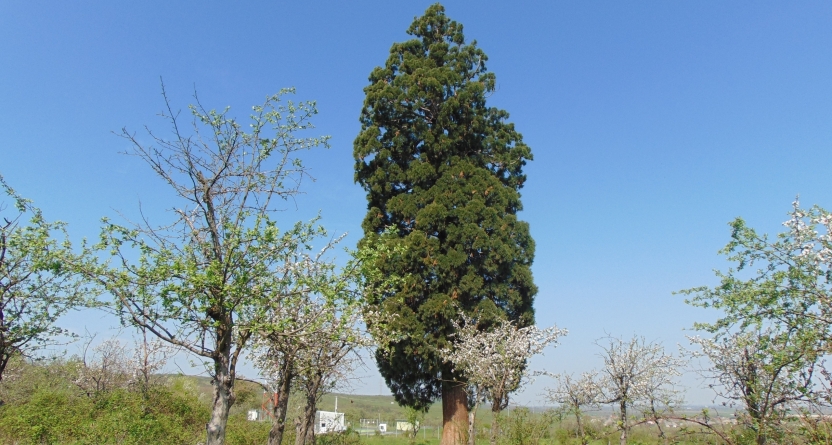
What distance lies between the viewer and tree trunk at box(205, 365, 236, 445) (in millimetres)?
6727

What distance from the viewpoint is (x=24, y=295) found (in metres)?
10.2

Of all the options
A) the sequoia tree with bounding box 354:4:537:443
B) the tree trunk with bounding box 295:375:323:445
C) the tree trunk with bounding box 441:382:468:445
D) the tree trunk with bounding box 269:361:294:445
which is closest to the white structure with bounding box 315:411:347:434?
the sequoia tree with bounding box 354:4:537:443

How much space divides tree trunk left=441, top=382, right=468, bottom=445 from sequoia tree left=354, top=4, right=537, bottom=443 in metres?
0.03

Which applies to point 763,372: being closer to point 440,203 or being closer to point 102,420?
point 440,203

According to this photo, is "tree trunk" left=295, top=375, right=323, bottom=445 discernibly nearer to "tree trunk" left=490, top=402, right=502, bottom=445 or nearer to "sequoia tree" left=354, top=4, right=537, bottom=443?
"sequoia tree" left=354, top=4, right=537, bottom=443

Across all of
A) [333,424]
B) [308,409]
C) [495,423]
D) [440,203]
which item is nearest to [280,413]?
[308,409]

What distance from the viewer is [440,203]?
17891 millimetres

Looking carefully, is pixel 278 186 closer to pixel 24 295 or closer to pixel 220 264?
pixel 220 264

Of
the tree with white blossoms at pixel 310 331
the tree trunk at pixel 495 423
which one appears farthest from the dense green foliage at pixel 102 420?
the tree trunk at pixel 495 423

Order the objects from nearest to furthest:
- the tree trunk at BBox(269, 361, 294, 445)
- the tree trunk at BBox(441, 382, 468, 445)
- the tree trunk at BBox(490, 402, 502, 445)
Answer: the tree trunk at BBox(269, 361, 294, 445) < the tree trunk at BBox(490, 402, 502, 445) < the tree trunk at BBox(441, 382, 468, 445)

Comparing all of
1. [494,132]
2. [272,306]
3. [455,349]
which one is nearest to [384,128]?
[494,132]

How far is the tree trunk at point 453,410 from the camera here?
16.5m

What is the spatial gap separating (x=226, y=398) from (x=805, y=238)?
28.6 feet

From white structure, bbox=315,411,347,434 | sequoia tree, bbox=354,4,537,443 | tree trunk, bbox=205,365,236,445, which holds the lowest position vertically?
white structure, bbox=315,411,347,434
